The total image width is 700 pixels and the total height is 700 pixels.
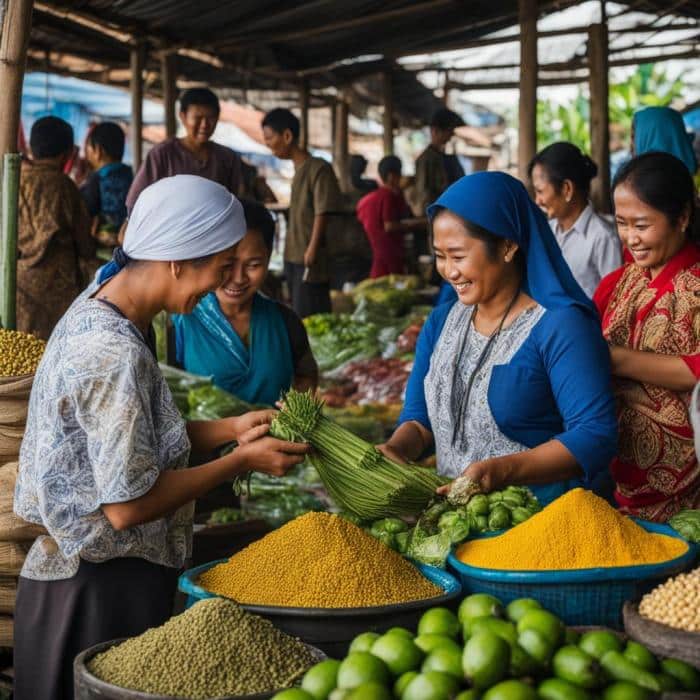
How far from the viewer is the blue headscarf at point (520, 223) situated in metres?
2.82

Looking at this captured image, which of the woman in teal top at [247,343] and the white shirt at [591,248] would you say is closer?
the woman in teal top at [247,343]

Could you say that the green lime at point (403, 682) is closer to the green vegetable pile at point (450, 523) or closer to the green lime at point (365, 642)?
the green lime at point (365, 642)

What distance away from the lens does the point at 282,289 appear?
10.9 metres

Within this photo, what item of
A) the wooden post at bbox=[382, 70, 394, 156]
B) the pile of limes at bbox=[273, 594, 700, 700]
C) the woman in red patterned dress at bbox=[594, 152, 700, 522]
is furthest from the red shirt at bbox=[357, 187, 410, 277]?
the pile of limes at bbox=[273, 594, 700, 700]

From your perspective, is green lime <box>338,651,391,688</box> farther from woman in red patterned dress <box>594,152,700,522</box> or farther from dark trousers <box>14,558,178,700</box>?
woman in red patterned dress <box>594,152,700,522</box>

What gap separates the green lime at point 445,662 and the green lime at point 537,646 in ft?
0.37

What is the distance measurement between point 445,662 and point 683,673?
0.41 m

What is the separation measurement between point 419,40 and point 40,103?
230 inches

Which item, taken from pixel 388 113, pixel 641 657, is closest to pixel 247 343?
pixel 641 657

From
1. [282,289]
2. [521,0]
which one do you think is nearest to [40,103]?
[282,289]

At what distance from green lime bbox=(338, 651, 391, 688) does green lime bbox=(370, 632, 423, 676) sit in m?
0.02

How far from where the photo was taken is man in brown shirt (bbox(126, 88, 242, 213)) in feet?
20.0

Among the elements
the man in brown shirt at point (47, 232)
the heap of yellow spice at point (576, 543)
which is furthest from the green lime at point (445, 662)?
the man in brown shirt at point (47, 232)

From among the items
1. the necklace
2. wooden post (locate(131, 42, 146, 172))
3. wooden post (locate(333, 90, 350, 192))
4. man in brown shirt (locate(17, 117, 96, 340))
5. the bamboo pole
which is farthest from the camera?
wooden post (locate(333, 90, 350, 192))
